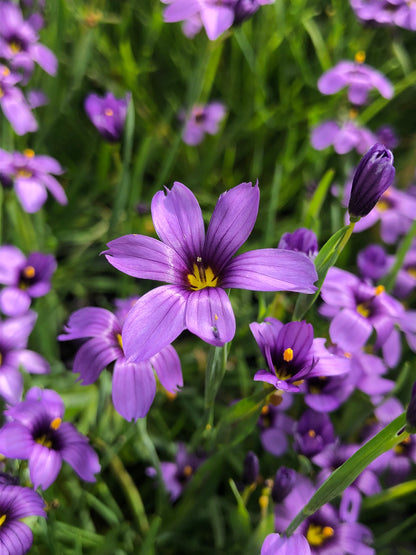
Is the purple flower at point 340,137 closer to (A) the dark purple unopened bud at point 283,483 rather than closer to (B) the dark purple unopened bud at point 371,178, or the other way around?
(B) the dark purple unopened bud at point 371,178

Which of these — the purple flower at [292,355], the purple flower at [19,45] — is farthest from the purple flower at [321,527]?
the purple flower at [19,45]

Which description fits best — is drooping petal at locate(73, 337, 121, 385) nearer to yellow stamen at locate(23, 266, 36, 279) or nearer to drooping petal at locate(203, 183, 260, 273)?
drooping petal at locate(203, 183, 260, 273)

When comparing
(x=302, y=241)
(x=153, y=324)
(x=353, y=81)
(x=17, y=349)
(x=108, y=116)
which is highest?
(x=353, y=81)

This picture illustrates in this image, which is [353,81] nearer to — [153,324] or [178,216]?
[178,216]

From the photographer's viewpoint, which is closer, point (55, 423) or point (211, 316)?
point (211, 316)

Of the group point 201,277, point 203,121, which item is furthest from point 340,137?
point 201,277
